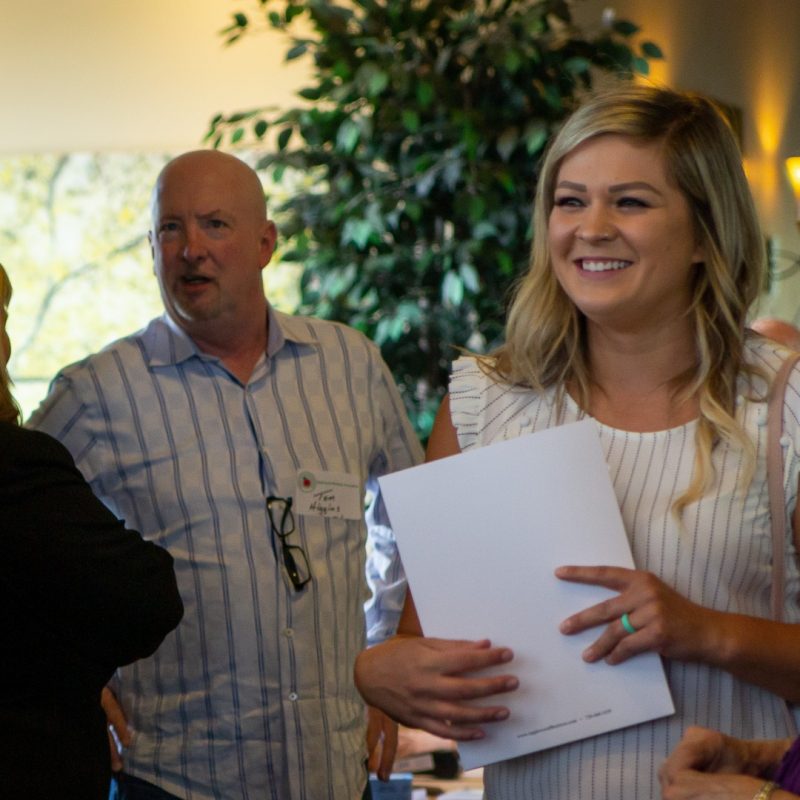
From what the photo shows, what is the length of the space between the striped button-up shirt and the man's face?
8 cm

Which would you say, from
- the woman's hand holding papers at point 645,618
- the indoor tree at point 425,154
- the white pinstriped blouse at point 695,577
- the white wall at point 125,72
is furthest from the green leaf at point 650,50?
the woman's hand holding papers at point 645,618

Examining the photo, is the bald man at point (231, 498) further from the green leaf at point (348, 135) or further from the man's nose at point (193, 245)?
the green leaf at point (348, 135)

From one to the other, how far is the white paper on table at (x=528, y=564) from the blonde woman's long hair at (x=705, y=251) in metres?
0.16

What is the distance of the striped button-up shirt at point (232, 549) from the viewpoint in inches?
88.4

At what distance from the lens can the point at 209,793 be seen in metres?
2.21

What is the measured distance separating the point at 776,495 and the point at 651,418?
20 cm

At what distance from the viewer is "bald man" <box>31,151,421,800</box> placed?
2250 mm

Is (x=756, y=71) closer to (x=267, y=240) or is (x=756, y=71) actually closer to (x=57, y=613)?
(x=267, y=240)

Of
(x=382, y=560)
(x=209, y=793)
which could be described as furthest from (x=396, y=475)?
(x=382, y=560)

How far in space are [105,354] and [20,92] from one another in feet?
12.2

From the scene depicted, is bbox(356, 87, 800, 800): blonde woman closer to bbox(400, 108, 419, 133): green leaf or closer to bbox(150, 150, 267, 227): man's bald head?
bbox(150, 150, 267, 227): man's bald head

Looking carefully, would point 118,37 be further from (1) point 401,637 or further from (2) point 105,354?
(1) point 401,637

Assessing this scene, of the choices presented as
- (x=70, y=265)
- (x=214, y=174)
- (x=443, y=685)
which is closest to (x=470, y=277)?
(x=214, y=174)

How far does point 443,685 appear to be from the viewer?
1.45 meters
